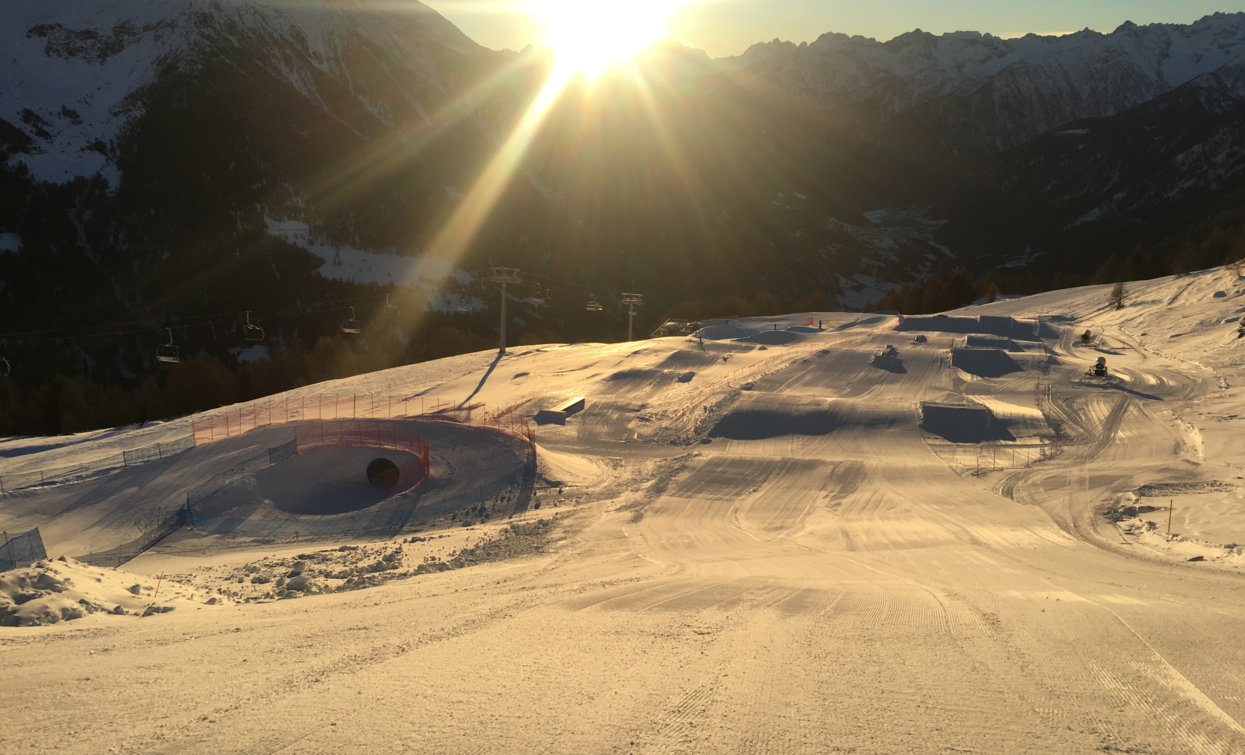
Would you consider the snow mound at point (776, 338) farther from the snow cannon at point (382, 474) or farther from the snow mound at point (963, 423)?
the snow cannon at point (382, 474)

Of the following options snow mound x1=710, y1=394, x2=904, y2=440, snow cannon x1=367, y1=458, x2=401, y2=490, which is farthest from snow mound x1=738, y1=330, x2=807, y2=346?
snow cannon x1=367, y1=458, x2=401, y2=490

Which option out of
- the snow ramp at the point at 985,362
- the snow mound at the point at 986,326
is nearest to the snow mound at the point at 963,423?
the snow ramp at the point at 985,362

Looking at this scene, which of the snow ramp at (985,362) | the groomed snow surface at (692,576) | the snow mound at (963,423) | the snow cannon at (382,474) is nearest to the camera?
the groomed snow surface at (692,576)

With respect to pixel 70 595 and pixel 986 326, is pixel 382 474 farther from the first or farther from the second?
pixel 986 326

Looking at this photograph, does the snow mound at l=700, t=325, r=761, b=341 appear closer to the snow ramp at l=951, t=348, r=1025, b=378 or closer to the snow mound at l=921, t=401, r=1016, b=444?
the snow ramp at l=951, t=348, r=1025, b=378

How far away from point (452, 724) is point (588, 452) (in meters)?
27.2

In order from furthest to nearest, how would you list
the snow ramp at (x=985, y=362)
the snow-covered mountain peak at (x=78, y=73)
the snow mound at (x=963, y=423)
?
the snow-covered mountain peak at (x=78, y=73)
the snow ramp at (x=985, y=362)
the snow mound at (x=963, y=423)

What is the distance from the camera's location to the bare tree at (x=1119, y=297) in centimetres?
6938

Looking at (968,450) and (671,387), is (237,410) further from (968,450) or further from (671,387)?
(968,450)

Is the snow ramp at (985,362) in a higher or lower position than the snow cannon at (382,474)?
higher

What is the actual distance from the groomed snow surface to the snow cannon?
32.6 inches

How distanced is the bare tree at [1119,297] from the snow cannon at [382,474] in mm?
63927

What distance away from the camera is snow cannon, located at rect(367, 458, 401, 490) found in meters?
31.1

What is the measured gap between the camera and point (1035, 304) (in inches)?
3036
